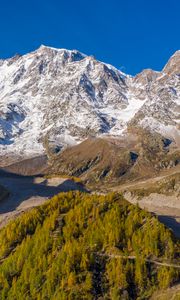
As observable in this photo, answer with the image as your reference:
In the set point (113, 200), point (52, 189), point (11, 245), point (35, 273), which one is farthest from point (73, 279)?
point (52, 189)

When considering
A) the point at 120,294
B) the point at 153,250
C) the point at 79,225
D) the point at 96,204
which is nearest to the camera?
the point at 120,294

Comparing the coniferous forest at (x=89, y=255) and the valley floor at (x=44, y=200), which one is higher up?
the valley floor at (x=44, y=200)

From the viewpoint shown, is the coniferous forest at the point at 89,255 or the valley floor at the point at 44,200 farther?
the valley floor at the point at 44,200

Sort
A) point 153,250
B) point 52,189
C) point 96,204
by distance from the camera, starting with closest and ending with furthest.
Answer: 1. point 153,250
2. point 96,204
3. point 52,189

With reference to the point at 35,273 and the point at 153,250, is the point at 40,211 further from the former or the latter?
the point at 153,250

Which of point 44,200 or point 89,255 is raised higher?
point 44,200

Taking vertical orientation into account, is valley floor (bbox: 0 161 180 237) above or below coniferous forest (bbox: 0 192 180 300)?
above

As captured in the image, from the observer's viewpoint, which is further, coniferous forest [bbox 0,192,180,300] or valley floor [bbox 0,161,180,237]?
valley floor [bbox 0,161,180,237]

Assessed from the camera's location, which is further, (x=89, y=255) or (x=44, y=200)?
(x=44, y=200)
